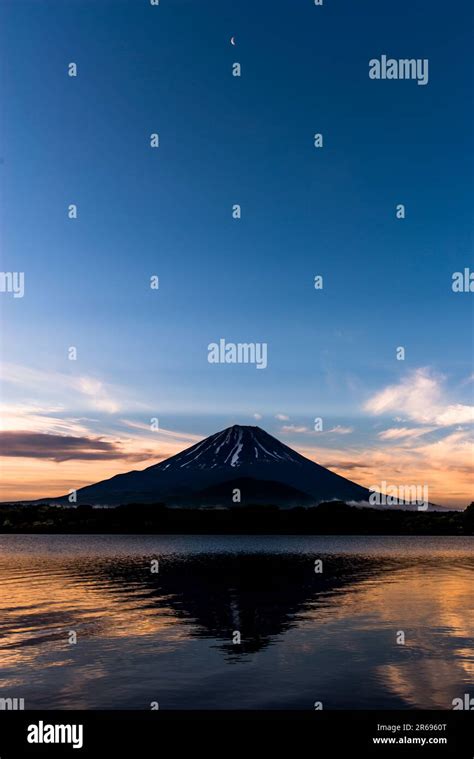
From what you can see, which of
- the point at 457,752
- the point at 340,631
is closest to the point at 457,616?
the point at 340,631

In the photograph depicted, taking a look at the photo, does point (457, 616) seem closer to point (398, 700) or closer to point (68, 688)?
point (398, 700)

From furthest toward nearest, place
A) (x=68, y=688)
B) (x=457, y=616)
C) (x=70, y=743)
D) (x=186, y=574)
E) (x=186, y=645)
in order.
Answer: (x=186, y=574)
(x=457, y=616)
(x=186, y=645)
(x=68, y=688)
(x=70, y=743)

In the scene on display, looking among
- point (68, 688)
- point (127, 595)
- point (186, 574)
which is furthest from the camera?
point (186, 574)

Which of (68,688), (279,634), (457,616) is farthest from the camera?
(457,616)

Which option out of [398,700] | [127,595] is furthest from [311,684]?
[127,595]

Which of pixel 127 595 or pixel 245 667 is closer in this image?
pixel 245 667

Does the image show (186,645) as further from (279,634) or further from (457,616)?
(457,616)

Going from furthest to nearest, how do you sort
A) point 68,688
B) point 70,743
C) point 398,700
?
1. point 68,688
2. point 398,700
3. point 70,743

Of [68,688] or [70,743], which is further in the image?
[68,688]
